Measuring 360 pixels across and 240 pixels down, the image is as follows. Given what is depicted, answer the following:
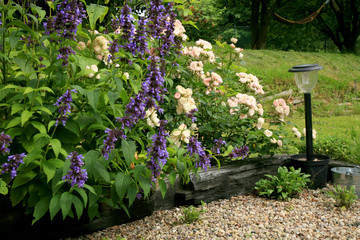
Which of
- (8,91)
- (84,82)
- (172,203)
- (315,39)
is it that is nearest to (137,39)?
(84,82)

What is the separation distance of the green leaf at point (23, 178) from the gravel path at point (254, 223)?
73 centimetres

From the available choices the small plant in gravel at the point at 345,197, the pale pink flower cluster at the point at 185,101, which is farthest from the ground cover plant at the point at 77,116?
the small plant in gravel at the point at 345,197

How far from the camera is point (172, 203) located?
11.1 ft

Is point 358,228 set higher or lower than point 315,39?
lower

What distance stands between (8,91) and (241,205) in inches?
88.8

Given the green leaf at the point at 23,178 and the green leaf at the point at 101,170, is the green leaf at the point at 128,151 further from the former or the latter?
the green leaf at the point at 23,178

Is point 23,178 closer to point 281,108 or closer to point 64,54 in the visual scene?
point 64,54

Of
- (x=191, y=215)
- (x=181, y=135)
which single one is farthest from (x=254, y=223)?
(x=181, y=135)

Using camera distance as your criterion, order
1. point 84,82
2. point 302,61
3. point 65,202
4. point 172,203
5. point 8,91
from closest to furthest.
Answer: point 65,202, point 8,91, point 84,82, point 172,203, point 302,61

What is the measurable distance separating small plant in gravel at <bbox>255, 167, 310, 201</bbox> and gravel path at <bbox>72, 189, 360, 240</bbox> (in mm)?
84

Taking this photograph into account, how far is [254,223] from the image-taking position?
125 inches

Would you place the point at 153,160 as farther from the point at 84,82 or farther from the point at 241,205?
the point at 241,205

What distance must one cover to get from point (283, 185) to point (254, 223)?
0.71m

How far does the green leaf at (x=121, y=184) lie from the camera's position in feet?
7.10
